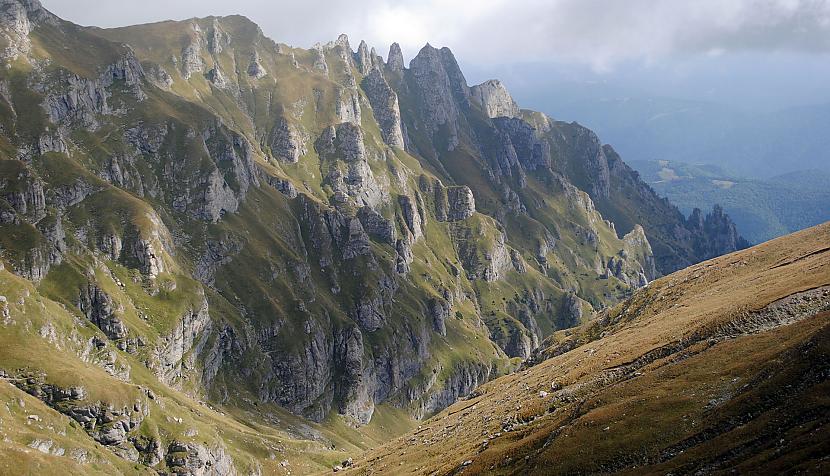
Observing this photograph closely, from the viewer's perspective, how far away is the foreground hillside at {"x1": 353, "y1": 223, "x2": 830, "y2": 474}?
155 feet

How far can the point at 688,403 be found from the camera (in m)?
59.3

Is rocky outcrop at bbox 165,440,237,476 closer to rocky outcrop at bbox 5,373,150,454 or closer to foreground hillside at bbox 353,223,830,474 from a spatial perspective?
rocky outcrop at bbox 5,373,150,454

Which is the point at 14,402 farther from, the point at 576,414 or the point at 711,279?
the point at 711,279

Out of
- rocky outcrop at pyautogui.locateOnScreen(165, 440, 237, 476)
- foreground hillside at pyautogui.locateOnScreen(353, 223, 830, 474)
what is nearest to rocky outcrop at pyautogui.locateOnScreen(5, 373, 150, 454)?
rocky outcrop at pyautogui.locateOnScreen(165, 440, 237, 476)

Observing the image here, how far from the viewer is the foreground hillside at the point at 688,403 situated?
155ft

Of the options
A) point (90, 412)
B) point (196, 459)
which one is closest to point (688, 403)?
point (90, 412)

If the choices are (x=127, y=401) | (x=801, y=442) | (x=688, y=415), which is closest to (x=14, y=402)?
(x=127, y=401)

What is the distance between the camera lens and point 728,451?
1839 inches

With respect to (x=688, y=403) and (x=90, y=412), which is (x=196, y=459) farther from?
(x=688, y=403)

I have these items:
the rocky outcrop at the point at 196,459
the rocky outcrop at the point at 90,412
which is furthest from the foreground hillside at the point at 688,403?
the rocky outcrop at the point at 90,412

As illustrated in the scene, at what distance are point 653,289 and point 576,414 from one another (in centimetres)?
9887

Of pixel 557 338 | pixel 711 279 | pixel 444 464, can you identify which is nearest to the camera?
pixel 444 464

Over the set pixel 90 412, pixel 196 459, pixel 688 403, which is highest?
pixel 90 412

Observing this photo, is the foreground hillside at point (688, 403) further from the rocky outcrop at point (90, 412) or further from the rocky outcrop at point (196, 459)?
the rocky outcrop at point (90, 412)
